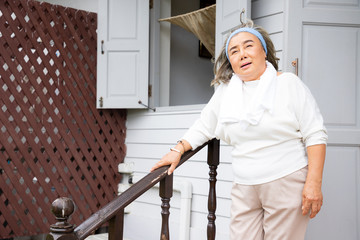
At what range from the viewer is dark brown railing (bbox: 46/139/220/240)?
149cm

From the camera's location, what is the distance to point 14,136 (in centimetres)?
388

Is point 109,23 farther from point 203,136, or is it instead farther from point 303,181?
point 303,181

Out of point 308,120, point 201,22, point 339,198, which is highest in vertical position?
point 201,22

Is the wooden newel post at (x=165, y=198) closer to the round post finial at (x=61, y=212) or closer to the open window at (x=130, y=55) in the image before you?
the round post finial at (x=61, y=212)

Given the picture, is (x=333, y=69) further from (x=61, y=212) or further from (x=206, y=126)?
(x=61, y=212)

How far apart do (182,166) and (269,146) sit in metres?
2.29

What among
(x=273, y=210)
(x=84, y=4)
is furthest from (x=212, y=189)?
(x=84, y=4)

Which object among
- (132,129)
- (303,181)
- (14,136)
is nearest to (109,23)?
(132,129)

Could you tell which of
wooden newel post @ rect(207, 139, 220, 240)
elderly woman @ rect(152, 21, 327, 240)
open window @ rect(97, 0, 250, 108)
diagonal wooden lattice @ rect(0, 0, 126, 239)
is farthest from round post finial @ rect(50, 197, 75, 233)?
open window @ rect(97, 0, 250, 108)

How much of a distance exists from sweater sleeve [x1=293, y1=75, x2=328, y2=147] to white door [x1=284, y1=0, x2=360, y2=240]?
1131 millimetres

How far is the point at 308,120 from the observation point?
170 cm

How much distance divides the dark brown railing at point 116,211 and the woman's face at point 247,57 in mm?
418

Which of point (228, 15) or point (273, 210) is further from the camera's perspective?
point (228, 15)

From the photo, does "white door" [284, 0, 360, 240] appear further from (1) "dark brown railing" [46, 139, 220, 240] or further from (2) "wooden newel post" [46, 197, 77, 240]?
(2) "wooden newel post" [46, 197, 77, 240]
